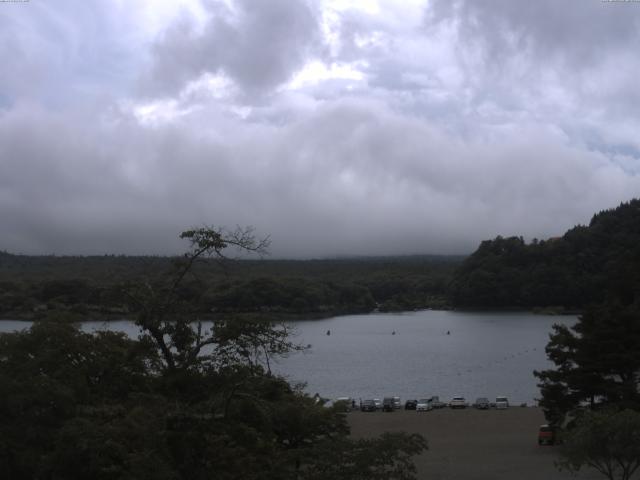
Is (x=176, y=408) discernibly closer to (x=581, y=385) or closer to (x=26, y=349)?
(x=26, y=349)

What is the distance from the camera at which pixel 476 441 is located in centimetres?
3083

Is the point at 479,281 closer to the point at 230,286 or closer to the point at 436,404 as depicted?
the point at 436,404

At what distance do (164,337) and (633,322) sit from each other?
20.0 m

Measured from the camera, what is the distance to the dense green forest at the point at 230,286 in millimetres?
12156

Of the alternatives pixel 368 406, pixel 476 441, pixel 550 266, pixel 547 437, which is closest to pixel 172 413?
pixel 547 437

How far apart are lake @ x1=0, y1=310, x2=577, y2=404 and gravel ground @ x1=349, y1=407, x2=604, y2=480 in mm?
7208

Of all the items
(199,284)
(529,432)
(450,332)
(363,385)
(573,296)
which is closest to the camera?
(199,284)

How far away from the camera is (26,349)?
45.7 ft

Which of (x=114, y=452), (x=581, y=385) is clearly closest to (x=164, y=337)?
(x=114, y=452)

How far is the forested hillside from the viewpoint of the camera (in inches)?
4589

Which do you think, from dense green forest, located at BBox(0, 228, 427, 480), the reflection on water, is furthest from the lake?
dense green forest, located at BBox(0, 228, 427, 480)

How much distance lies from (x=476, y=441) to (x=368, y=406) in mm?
11517

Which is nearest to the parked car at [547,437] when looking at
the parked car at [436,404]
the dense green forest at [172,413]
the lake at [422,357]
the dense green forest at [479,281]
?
the lake at [422,357]

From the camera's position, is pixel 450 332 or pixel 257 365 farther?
pixel 450 332
